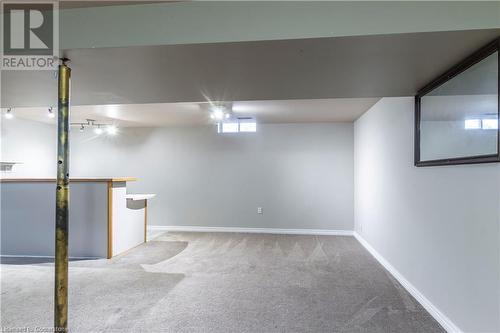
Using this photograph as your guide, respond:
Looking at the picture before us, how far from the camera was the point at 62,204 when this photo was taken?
73.0 inches

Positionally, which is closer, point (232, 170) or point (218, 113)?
point (218, 113)

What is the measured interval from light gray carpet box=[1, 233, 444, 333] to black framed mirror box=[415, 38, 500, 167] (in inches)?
54.2

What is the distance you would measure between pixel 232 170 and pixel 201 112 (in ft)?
5.06

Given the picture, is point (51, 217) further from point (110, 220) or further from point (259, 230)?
point (259, 230)

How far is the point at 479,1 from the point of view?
137 centimetres

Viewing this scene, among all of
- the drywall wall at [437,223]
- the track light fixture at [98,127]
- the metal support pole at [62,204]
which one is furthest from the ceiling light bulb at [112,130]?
the drywall wall at [437,223]

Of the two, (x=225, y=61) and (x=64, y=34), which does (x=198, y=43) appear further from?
(x=64, y=34)

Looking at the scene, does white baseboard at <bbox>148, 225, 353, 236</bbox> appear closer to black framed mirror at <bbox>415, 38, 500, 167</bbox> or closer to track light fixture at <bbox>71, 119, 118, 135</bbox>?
track light fixture at <bbox>71, 119, 118, 135</bbox>

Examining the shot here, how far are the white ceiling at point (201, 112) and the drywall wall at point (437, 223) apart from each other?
61cm

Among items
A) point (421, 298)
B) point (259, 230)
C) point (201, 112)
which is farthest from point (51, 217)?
point (421, 298)

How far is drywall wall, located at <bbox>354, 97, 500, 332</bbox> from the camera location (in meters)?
1.63

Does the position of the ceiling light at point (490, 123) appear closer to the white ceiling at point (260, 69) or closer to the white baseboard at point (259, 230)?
the white ceiling at point (260, 69)

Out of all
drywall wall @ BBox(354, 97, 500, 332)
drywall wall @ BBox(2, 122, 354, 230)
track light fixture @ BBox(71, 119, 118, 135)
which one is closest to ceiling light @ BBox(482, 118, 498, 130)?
drywall wall @ BBox(354, 97, 500, 332)

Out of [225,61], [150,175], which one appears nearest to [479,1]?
[225,61]
